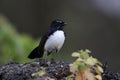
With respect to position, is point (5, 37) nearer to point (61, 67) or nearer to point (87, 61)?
point (61, 67)

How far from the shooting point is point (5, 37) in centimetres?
1281

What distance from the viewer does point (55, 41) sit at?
985 centimetres

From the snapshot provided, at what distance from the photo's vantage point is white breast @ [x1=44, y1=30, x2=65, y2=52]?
32.0ft

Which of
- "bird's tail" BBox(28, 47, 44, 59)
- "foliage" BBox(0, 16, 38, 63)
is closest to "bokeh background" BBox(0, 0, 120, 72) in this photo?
"foliage" BBox(0, 16, 38, 63)

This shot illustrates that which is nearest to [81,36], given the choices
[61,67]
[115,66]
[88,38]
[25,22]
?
[88,38]

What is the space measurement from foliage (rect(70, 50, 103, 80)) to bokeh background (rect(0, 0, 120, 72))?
13.1m

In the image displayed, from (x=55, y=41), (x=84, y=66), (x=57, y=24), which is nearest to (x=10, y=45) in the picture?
(x=55, y=41)

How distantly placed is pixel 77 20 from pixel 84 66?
17.2 metres

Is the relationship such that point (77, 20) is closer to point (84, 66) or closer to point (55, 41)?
point (55, 41)

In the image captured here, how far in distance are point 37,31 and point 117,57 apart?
2927 mm

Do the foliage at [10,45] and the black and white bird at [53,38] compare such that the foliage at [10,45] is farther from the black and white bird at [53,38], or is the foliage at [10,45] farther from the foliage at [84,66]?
the foliage at [84,66]

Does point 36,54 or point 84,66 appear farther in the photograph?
point 36,54

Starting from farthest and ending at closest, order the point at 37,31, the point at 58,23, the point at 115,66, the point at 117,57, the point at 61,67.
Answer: the point at 37,31
the point at 117,57
the point at 115,66
the point at 58,23
the point at 61,67

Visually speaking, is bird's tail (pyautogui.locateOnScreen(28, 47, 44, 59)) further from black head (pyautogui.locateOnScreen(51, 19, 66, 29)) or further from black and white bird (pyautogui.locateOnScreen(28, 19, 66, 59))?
black head (pyautogui.locateOnScreen(51, 19, 66, 29))
